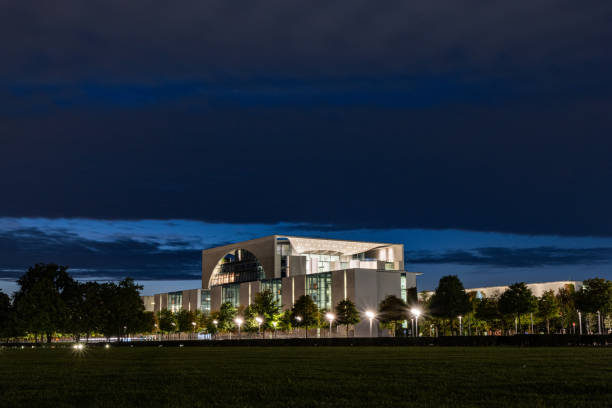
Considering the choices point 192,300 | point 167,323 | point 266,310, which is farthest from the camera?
point 192,300

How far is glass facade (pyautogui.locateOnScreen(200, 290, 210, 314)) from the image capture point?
5546 inches

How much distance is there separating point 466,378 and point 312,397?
510cm

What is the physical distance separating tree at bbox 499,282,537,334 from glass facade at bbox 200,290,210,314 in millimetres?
82868

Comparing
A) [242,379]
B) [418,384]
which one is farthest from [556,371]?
[242,379]

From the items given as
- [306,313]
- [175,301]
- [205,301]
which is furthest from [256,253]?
[306,313]

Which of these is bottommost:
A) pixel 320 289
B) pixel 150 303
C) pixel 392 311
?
pixel 150 303

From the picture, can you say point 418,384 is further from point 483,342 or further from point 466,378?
point 483,342

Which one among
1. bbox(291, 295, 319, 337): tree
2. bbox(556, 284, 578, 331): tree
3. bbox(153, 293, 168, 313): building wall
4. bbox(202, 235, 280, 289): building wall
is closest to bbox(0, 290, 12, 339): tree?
bbox(291, 295, 319, 337): tree

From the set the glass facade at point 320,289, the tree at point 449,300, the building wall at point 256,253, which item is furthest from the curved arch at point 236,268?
the tree at point 449,300

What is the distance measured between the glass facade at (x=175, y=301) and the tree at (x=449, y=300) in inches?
3522

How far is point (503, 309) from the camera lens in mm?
74125

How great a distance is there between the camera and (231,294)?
130 metres

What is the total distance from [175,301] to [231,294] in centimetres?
2928

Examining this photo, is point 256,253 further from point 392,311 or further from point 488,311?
point 488,311
